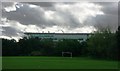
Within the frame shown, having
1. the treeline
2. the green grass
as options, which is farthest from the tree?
the green grass

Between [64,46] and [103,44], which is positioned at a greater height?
[103,44]

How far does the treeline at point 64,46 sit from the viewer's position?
77938 millimetres

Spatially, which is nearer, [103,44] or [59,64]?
[59,64]

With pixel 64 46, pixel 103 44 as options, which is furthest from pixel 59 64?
pixel 64 46

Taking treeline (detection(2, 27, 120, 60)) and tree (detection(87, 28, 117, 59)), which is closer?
tree (detection(87, 28, 117, 59))

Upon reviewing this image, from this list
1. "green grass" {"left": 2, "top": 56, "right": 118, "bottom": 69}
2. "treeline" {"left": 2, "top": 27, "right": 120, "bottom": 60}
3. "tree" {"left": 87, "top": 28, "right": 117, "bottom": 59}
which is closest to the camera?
"green grass" {"left": 2, "top": 56, "right": 118, "bottom": 69}

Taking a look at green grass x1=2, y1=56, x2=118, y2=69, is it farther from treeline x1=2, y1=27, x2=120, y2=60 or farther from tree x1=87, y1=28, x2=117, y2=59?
treeline x1=2, y1=27, x2=120, y2=60

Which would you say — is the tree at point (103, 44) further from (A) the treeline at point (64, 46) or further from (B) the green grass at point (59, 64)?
(B) the green grass at point (59, 64)

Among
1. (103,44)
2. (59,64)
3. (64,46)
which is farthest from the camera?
(64,46)

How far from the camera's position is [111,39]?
243ft

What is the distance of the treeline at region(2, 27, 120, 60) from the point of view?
256ft

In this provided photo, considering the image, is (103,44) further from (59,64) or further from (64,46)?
(59,64)

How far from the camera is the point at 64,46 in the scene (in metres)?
109

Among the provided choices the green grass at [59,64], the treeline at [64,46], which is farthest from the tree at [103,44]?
the green grass at [59,64]
